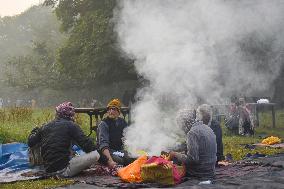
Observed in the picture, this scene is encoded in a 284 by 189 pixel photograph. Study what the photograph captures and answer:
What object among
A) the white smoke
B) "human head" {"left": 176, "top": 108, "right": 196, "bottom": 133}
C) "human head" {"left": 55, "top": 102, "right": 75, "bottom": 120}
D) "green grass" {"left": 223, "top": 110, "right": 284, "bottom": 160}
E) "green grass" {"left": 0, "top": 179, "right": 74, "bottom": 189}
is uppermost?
the white smoke

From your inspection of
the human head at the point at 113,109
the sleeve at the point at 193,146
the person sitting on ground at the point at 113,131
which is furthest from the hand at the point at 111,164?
the sleeve at the point at 193,146

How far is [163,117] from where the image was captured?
39.3 ft

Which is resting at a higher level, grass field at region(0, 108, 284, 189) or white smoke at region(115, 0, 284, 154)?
white smoke at region(115, 0, 284, 154)

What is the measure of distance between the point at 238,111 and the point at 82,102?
62.0ft

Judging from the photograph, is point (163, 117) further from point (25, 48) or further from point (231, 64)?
point (25, 48)

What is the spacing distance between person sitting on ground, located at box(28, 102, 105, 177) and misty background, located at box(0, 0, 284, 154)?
1.51m

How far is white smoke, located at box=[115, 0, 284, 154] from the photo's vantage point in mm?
11266

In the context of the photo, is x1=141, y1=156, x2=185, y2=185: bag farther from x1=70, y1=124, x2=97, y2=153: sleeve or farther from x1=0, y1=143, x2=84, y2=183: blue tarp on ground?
x1=0, y1=143, x2=84, y2=183: blue tarp on ground

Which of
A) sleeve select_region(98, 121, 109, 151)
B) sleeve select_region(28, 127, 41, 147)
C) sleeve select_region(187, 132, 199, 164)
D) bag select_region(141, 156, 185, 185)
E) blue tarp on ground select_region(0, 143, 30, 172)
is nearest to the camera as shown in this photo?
bag select_region(141, 156, 185, 185)

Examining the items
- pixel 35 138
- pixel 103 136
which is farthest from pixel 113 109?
pixel 35 138

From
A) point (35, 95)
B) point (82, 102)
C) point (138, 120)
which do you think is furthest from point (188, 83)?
point (35, 95)

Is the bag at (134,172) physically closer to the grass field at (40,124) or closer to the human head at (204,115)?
the grass field at (40,124)

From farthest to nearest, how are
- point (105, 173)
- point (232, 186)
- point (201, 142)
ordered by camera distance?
point (105, 173) → point (201, 142) → point (232, 186)


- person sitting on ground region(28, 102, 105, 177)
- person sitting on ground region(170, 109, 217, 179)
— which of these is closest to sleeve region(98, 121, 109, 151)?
person sitting on ground region(28, 102, 105, 177)
